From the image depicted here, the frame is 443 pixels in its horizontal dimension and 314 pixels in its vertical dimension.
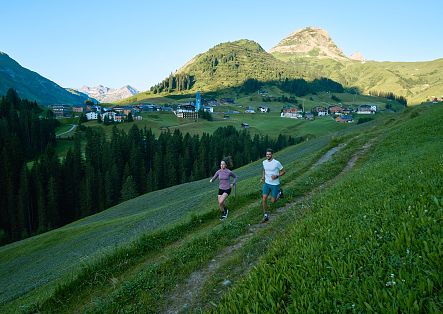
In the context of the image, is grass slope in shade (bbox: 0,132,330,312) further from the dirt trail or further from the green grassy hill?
the dirt trail

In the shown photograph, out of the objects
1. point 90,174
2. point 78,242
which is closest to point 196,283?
point 78,242

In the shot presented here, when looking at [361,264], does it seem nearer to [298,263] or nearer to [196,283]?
[298,263]

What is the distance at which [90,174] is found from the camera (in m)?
105

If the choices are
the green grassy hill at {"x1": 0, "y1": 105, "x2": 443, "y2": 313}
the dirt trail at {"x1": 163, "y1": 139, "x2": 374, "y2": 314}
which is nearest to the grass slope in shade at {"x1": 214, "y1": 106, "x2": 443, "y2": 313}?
the green grassy hill at {"x1": 0, "y1": 105, "x2": 443, "y2": 313}

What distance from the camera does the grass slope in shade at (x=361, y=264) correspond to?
5.29 meters

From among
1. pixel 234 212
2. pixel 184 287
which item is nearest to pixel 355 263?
pixel 184 287

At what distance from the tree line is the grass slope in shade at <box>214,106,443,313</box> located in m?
94.6

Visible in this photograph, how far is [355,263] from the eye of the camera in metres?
6.57

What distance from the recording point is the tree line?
315ft

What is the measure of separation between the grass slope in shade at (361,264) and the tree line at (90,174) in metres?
94.6

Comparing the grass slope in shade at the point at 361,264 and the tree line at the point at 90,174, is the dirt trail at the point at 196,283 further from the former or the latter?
the tree line at the point at 90,174

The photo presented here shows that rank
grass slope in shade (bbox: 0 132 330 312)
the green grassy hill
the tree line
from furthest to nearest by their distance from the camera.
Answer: the tree line
grass slope in shade (bbox: 0 132 330 312)
the green grassy hill

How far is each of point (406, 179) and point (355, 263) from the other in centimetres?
741

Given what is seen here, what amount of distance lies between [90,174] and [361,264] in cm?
10873
